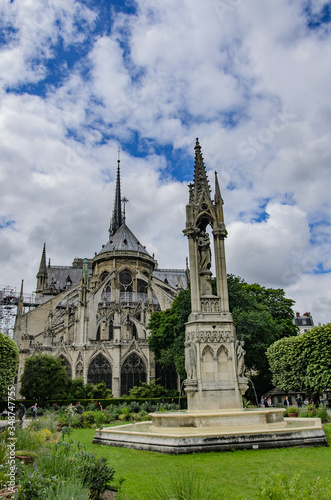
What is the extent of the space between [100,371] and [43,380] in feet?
36.3

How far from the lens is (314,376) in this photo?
23.5 meters

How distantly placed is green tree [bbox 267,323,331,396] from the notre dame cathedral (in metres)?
17.5

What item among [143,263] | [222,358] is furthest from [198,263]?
[143,263]

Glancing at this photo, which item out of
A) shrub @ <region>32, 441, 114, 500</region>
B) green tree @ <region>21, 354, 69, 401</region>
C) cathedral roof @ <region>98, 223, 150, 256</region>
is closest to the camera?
shrub @ <region>32, 441, 114, 500</region>

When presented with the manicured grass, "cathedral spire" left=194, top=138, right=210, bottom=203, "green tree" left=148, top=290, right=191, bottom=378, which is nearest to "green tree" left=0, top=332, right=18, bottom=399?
"green tree" left=148, top=290, right=191, bottom=378

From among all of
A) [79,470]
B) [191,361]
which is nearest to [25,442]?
[79,470]

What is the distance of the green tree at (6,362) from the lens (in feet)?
79.5

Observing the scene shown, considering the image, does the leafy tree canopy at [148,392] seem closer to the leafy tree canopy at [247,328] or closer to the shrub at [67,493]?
the leafy tree canopy at [247,328]

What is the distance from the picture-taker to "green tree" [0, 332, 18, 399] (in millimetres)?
24219

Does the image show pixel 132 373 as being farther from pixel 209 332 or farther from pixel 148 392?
pixel 209 332

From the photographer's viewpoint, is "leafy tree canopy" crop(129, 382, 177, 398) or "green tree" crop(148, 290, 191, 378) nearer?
"green tree" crop(148, 290, 191, 378)

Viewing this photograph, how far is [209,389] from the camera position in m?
12.3

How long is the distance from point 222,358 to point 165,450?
14.4 ft

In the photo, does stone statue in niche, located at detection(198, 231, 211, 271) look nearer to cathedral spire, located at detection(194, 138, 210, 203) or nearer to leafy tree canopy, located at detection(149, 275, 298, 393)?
cathedral spire, located at detection(194, 138, 210, 203)
